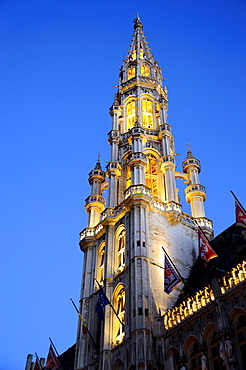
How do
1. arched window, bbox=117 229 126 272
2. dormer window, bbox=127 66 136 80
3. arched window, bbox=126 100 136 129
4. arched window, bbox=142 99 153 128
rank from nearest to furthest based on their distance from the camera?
arched window, bbox=117 229 126 272, arched window, bbox=142 99 153 128, arched window, bbox=126 100 136 129, dormer window, bbox=127 66 136 80

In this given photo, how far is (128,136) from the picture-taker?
195ft

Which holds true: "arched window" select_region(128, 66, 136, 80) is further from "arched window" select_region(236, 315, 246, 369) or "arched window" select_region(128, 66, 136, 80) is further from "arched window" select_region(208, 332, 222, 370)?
"arched window" select_region(236, 315, 246, 369)

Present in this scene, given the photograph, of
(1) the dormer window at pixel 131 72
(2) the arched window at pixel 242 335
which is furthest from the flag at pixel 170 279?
(1) the dormer window at pixel 131 72

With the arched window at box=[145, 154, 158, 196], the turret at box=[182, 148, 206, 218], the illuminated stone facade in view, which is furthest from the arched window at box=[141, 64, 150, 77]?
the arched window at box=[145, 154, 158, 196]

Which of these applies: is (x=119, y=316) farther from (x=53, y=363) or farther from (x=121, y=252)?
(x=53, y=363)

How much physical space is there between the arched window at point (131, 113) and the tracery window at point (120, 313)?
84.4 ft

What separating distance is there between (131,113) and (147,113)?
211cm

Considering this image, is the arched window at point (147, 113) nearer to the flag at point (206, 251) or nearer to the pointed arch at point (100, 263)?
the pointed arch at point (100, 263)

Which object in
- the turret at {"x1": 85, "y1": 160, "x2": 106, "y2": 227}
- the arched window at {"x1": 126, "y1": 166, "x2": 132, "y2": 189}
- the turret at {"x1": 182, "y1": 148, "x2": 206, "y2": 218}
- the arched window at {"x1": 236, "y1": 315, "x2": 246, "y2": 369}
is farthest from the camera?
the arched window at {"x1": 126, "y1": 166, "x2": 132, "y2": 189}

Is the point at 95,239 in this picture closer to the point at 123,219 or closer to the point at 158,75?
the point at 123,219

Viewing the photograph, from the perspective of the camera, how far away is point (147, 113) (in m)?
63.2

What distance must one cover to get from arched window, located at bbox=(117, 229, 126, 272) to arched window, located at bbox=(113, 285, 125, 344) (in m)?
2.41

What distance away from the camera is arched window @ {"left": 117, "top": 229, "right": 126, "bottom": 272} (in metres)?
45.2

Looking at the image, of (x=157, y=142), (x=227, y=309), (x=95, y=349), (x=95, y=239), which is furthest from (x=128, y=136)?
(x=227, y=309)
